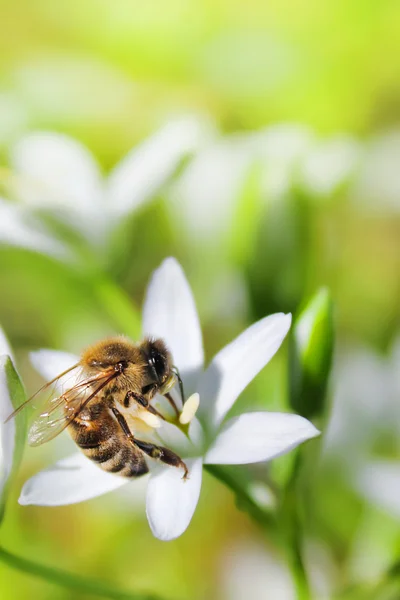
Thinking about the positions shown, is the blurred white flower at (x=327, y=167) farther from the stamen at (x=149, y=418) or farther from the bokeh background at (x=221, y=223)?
the stamen at (x=149, y=418)

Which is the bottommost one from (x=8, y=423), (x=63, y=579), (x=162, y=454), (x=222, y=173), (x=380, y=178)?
(x=63, y=579)

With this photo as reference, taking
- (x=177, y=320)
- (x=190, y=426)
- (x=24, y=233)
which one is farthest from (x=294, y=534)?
(x=24, y=233)

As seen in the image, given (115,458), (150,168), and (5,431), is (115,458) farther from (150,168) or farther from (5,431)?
(150,168)

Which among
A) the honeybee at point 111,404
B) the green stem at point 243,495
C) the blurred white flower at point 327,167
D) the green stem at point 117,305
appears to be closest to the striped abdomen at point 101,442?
the honeybee at point 111,404

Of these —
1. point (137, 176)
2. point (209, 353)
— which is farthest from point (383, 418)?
point (137, 176)

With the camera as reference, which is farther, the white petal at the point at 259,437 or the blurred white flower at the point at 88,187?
the blurred white flower at the point at 88,187
